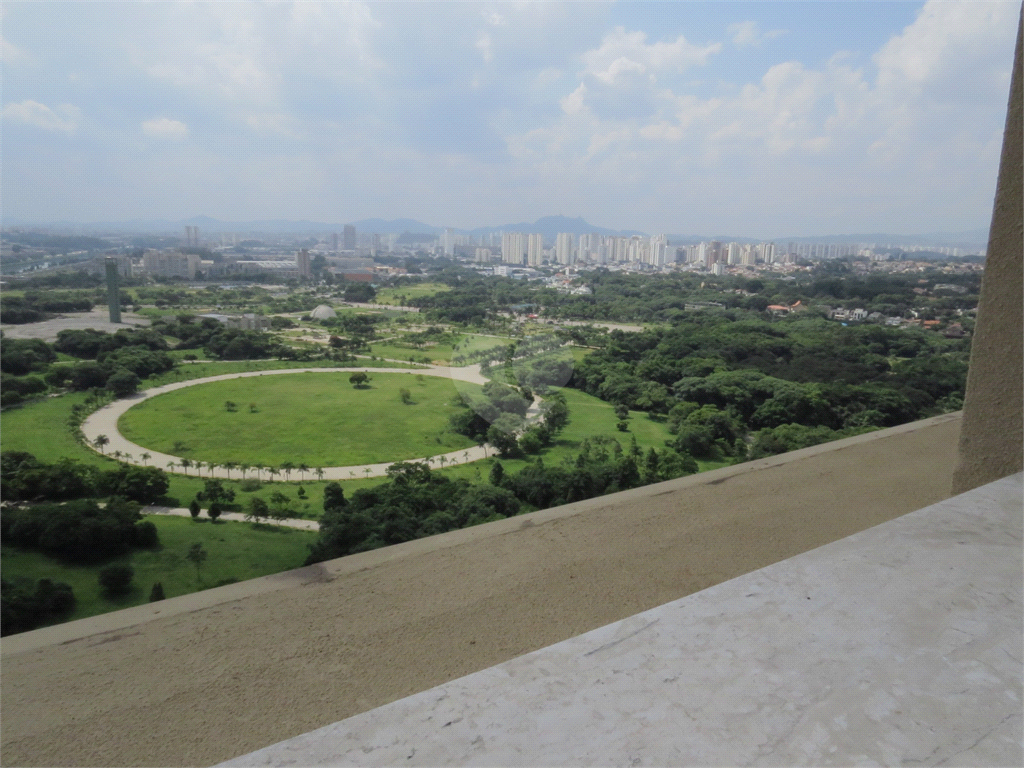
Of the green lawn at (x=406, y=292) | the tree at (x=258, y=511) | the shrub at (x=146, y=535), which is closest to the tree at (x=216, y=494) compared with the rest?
the tree at (x=258, y=511)

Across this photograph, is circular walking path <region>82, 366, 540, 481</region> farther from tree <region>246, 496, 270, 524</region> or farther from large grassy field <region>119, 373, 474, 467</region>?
tree <region>246, 496, 270, 524</region>

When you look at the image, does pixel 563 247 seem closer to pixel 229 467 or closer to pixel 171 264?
pixel 171 264

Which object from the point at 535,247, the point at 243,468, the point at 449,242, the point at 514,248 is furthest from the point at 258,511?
the point at 449,242

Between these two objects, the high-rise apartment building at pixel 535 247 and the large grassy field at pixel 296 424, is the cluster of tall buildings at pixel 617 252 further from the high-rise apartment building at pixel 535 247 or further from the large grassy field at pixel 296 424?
the large grassy field at pixel 296 424

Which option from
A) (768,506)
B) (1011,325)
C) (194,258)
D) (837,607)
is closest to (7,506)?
(768,506)

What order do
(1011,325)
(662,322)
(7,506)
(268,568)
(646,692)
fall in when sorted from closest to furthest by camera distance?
(646,692) → (1011,325) → (268,568) → (7,506) → (662,322)

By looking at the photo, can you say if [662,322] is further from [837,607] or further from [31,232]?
[31,232]

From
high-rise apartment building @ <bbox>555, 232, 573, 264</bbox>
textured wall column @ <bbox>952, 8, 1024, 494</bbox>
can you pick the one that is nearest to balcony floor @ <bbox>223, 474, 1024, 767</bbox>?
textured wall column @ <bbox>952, 8, 1024, 494</bbox>
